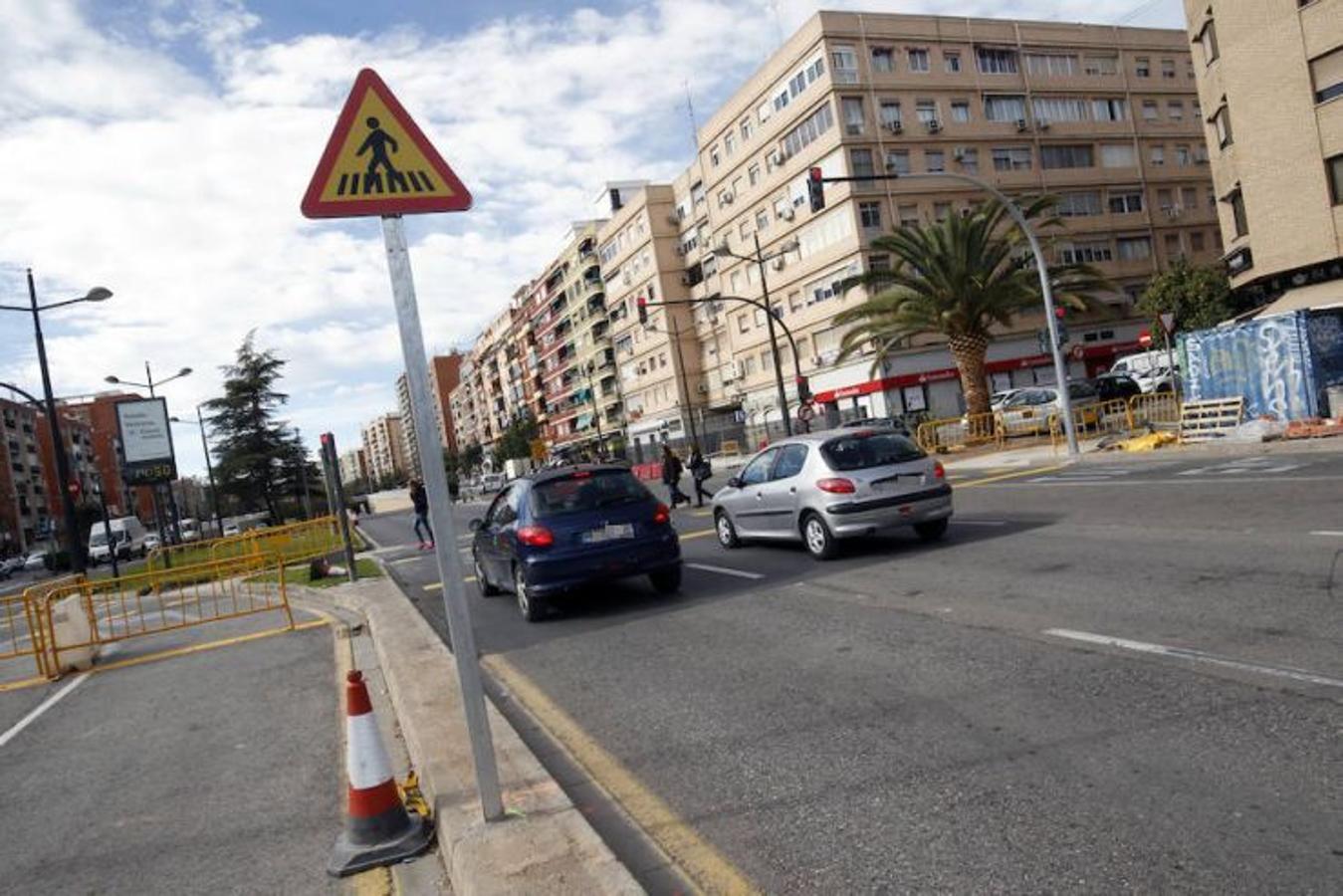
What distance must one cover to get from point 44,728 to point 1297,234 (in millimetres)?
30441

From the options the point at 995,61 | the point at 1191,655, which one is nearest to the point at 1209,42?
the point at 995,61

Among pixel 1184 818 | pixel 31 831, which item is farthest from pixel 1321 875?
pixel 31 831

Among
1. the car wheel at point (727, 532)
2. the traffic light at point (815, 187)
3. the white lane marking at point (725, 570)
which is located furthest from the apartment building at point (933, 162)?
the white lane marking at point (725, 570)

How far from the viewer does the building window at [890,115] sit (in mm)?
47719

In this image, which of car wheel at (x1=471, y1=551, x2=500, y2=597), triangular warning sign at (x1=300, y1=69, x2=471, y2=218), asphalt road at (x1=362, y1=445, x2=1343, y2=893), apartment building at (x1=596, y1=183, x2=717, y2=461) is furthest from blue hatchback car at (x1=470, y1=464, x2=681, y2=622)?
apartment building at (x1=596, y1=183, x2=717, y2=461)

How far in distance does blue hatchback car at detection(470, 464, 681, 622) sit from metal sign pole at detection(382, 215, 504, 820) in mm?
5143

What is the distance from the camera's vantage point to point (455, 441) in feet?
570

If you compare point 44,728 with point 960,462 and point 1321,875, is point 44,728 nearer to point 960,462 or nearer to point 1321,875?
point 1321,875

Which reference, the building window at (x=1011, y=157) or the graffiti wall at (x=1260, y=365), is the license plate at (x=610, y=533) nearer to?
the graffiti wall at (x=1260, y=365)

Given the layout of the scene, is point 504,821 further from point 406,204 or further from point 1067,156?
point 1067,156

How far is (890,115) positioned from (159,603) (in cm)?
4395

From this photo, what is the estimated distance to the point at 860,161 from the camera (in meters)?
47.2

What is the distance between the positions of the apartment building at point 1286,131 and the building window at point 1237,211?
45.6 inches

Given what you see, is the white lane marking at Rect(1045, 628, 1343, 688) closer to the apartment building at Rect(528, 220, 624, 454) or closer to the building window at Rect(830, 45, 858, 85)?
the building window at Rect(830, 45, 858, 85)
